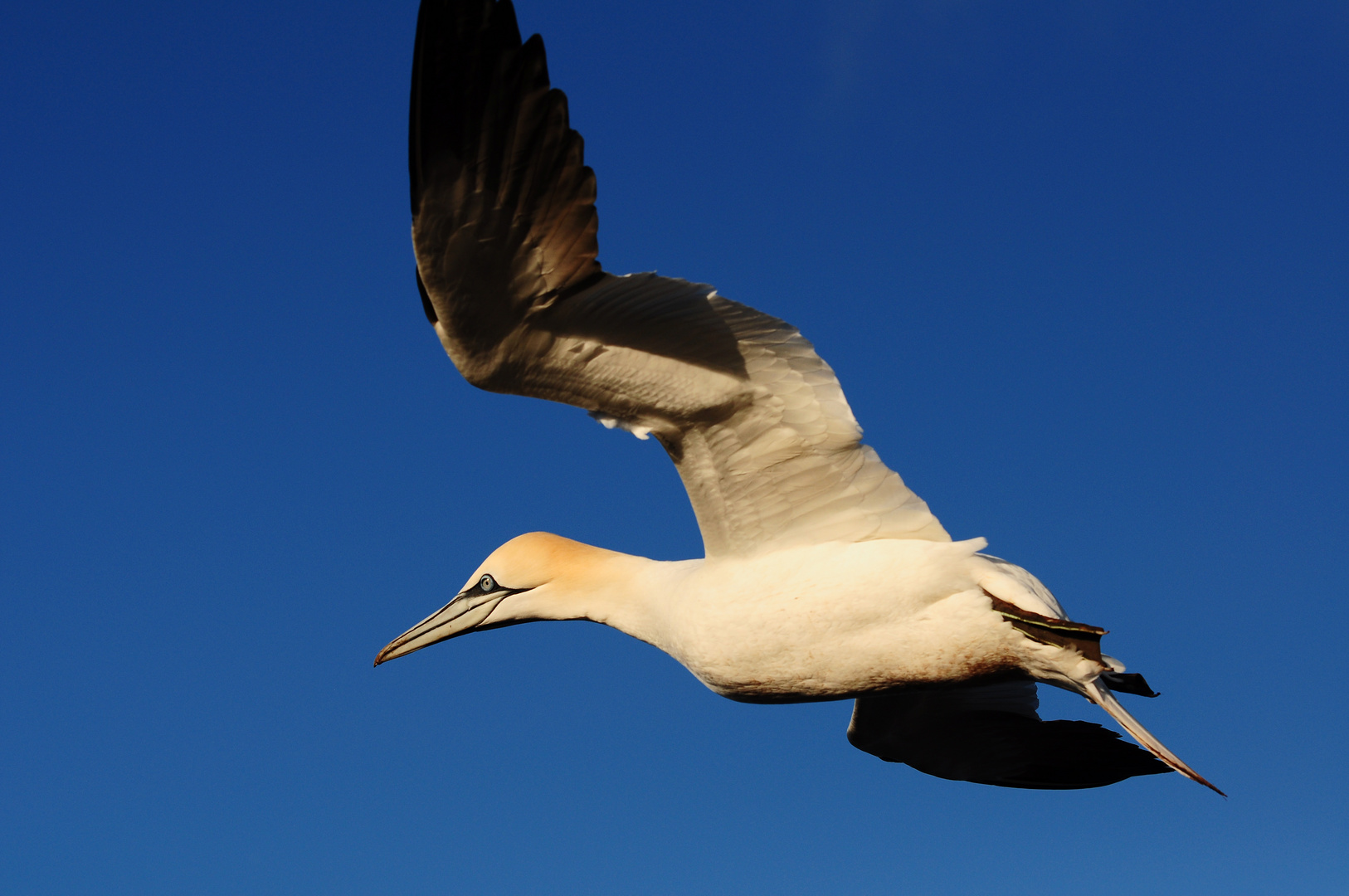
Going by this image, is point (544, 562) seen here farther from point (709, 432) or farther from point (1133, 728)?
point (1133, 728)

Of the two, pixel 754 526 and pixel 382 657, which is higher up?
pixel 754 526

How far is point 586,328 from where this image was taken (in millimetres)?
5324

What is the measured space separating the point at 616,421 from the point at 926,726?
3675 millimetres

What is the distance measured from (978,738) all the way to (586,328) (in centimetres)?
451

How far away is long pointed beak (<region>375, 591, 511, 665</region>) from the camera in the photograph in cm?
760

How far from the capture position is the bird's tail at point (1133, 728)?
5593 millimetres

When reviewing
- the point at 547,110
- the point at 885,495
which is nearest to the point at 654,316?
the point at 547,110

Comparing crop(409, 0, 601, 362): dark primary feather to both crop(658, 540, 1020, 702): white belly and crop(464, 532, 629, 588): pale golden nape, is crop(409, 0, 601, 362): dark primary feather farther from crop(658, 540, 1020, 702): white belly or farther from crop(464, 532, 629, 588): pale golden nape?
crop(464, 532, 629, 588): pale golden nape

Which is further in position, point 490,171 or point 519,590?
point 519,590

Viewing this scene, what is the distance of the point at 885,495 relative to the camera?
6.22 metres

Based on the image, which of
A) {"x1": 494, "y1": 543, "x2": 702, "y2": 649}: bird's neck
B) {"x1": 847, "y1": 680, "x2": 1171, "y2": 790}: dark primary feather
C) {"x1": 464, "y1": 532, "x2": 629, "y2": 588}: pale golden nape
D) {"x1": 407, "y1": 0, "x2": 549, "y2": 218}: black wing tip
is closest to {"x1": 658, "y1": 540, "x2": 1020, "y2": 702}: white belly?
{"x1": 494, "y1": 543, "x2": 702, "y2": 649}: bird's neck

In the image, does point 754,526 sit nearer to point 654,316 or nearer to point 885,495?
point 885,495

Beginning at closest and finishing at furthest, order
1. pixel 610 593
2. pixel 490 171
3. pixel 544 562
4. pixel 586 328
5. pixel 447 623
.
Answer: pixel 490 171 → pixel 586 328 → pixel 610 593 → pixel 544 562 → pixel 447 623

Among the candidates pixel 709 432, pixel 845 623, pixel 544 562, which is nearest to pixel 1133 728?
pixel 845 623
